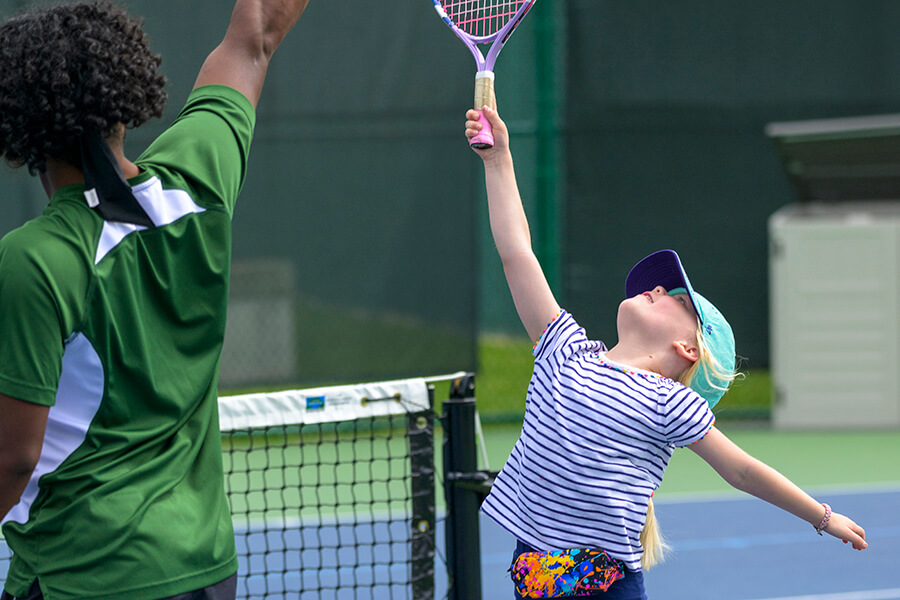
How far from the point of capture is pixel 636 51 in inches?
268

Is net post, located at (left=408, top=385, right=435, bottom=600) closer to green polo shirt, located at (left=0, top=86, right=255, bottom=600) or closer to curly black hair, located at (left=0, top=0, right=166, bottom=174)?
green polo shirt, located at (left=0, top=86, right=255, bottom=600)

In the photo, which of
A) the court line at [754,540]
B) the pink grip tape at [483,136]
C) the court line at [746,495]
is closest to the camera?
the pink grip tape at [483,136]

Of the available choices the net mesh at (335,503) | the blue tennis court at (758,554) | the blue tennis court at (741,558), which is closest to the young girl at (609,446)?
the net mesh at (335,503)

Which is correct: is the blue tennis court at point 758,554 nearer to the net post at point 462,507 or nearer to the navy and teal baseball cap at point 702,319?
the net post at point 462,507

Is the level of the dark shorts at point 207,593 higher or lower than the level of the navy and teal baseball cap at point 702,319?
lower

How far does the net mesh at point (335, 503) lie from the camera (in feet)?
8.64

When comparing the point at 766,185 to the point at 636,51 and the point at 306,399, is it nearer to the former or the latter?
the point at 636,51

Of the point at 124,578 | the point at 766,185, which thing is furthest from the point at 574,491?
the point at 766,185

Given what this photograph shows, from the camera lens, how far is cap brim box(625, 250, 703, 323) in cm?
185

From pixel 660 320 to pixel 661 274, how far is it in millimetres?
99

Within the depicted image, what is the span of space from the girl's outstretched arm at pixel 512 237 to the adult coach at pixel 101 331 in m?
0.57

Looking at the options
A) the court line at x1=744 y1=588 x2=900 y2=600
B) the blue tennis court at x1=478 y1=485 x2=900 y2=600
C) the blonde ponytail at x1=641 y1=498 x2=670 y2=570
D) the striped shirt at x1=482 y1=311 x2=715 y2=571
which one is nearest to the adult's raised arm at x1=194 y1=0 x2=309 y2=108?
the striped shirt at x1=482 y1=311 x2=715 y2=571

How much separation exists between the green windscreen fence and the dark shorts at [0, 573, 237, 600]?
4.74 m

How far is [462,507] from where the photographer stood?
90.3 inches
